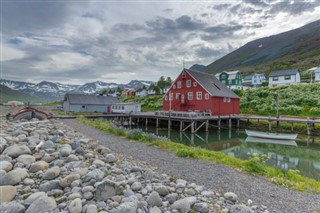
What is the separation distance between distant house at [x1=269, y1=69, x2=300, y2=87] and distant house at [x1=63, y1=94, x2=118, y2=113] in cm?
4340

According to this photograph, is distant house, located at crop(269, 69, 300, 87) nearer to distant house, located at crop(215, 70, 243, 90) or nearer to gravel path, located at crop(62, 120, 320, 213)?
distant house, located at crop(215, 70, 243, 90)

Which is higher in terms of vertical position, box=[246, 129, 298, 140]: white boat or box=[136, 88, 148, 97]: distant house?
box=[136, 88, 148, 97]: distant house

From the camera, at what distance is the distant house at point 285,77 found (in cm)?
5543

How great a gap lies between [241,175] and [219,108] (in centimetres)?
2555

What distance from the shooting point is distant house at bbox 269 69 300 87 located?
55.4 meters

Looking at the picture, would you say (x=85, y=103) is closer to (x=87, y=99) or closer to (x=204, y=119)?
(x=87, y=99)

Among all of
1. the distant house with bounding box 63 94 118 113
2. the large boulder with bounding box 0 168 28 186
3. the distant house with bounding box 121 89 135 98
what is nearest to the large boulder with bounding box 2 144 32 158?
the large boulder with bounding box 0 168 28 186

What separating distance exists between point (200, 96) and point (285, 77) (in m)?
36.5

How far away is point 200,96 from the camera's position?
32406 mm

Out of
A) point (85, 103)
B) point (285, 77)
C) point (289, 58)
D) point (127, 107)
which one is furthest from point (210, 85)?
point (289, 58)

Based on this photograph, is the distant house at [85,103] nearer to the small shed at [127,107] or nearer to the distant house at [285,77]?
the small shed at [127,107]

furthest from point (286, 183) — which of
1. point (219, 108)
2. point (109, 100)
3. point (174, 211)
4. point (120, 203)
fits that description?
point (109, 100)

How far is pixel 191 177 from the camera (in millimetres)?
7172

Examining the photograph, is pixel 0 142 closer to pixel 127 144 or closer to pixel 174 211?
pixel 127 144
